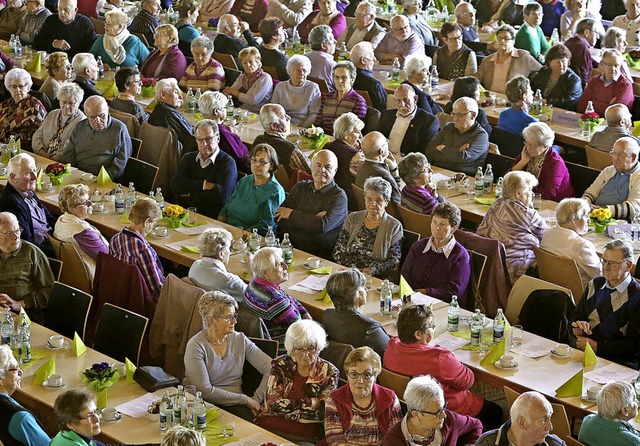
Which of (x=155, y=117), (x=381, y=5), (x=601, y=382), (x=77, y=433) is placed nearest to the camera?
(x=77, y=433)

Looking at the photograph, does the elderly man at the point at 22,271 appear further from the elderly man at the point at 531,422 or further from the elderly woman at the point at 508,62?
the elderly woman at the point at 508,62

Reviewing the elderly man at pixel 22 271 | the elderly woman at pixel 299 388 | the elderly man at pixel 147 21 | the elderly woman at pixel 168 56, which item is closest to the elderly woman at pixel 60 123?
the elderly woman at pixel 168 56

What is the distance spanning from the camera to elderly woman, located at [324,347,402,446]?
6.43m

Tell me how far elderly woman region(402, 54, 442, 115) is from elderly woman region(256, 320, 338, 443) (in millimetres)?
5067

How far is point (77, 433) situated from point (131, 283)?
2.07m

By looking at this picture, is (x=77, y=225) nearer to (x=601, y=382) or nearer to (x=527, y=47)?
(x=601, y=382)

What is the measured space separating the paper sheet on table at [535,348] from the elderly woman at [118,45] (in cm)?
694

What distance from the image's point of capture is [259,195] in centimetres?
937

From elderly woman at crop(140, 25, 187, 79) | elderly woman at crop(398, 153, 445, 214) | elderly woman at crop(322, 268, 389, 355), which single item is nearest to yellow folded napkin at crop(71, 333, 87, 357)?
elderly woman at crop(322, 268, 389, 355)

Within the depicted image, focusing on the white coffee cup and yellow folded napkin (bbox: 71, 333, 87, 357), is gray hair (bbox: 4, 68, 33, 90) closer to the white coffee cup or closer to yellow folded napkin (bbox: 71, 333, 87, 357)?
the white coffee cup

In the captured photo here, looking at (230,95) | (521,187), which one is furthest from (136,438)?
(230,95)

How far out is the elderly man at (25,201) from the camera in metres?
8.96

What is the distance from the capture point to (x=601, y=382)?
274 inches

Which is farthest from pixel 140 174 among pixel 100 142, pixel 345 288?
pixel 345 288
